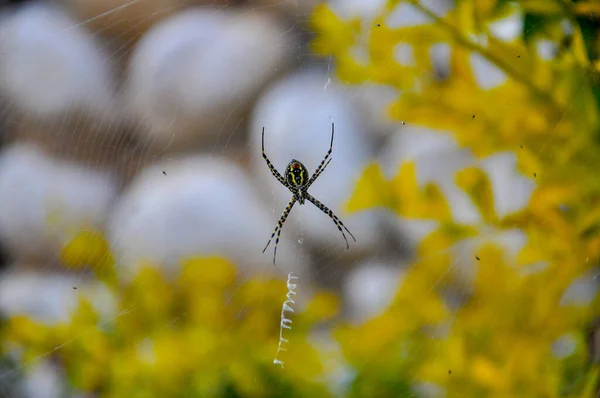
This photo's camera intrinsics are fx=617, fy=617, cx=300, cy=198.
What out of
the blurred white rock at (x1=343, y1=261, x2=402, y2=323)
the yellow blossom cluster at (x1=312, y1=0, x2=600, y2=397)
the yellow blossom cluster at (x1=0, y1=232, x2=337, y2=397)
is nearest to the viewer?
the yellow blossom cluster at (x1=312, y1=0, x2=600, y2=397)

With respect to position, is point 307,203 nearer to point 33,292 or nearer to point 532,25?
point 532,25

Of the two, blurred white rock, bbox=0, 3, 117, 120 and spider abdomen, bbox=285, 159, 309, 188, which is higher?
blurred white rock, bbox=0, 3, 117, 120

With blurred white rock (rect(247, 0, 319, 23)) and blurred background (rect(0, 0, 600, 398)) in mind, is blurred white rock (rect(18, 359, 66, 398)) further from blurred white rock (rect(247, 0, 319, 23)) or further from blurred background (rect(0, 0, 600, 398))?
blurred white rock (rect(247, 0, 319, 23))

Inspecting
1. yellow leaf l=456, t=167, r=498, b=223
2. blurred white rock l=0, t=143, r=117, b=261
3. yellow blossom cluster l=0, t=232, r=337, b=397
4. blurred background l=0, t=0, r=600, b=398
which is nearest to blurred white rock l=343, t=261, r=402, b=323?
blurred background l=0, t=0, r=600, b=398

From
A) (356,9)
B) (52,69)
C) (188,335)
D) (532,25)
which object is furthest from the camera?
(52,69)

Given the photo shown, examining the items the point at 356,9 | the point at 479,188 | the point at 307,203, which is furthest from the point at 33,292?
the point at 479,188
